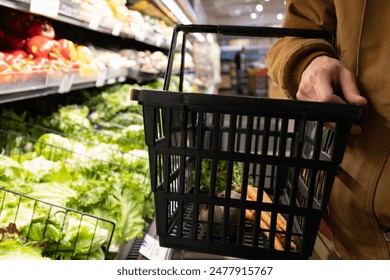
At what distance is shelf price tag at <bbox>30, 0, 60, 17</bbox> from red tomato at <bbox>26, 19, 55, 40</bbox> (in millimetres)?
754

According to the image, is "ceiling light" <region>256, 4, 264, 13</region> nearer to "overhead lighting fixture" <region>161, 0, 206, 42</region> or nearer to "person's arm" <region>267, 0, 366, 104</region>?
"overhead lighting fixture" <region>161, 0, 206, 42</region>

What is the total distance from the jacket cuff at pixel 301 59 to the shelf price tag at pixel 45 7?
1080 millimetres

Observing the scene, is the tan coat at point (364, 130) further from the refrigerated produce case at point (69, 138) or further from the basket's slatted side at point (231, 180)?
the refrigerated produce case at point (69, 138)

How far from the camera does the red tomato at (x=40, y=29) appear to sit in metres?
2.46

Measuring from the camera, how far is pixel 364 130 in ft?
2.53

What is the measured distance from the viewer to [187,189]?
961 mm

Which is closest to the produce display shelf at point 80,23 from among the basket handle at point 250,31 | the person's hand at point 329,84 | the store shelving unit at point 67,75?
the store shelving unit at point 67,75

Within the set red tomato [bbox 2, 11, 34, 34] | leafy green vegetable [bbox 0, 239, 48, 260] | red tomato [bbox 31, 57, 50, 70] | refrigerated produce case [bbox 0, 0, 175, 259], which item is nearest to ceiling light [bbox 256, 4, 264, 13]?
refrigerated produce case [bbox 0, 0, 175, 259]

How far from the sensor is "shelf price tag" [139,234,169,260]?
4.85ft

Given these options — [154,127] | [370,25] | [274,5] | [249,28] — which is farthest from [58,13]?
[370,25]
